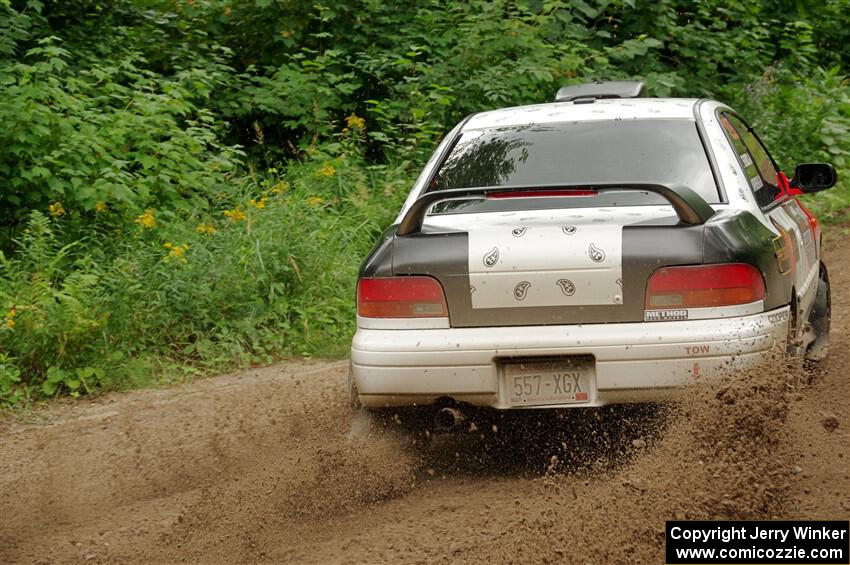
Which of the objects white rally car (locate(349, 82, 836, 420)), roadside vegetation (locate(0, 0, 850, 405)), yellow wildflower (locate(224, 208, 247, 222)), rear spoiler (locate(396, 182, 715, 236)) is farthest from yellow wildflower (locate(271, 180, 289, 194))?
rear spoiler (locate(396, 182, 715, 236))

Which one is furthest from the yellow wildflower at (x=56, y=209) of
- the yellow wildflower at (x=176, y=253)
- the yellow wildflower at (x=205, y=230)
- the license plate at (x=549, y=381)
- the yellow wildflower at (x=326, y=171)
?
the license plate at (x=549, y=381)

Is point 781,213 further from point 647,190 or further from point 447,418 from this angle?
point 447,418

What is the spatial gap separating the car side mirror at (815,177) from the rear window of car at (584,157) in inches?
40.5

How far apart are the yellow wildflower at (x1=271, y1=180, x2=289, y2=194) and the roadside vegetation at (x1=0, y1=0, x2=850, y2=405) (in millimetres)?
20

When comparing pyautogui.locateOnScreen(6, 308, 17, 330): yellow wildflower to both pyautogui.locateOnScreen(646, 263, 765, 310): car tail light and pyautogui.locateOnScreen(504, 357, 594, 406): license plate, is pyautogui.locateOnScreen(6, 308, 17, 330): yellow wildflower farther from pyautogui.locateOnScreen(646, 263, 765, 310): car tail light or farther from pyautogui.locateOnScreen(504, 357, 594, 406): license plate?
pyautogui.locateOnScreen(646, 263, 765, 310): car tail light

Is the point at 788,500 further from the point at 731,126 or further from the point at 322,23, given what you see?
the point at 322,23

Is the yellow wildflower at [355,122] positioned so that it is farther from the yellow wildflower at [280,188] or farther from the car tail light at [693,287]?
the car tail light at [693,287]

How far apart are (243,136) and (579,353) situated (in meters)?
7.82

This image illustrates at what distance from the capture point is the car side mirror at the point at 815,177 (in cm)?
591

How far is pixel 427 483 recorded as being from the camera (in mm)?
4793

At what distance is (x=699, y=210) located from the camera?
14.4 ft

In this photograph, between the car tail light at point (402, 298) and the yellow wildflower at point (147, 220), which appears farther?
the yellow wildflower at point (147, 220)

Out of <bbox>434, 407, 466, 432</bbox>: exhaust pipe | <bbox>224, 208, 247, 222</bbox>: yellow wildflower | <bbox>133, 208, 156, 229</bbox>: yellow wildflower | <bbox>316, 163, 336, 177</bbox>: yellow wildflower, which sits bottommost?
<bbox>224, 208, 247, 222</bbox>: yellow wildflower

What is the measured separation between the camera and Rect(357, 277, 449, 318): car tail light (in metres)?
4.53
